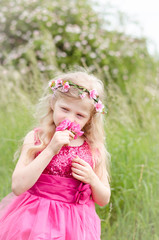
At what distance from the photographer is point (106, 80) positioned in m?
6.20

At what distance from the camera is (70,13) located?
22.1 ft

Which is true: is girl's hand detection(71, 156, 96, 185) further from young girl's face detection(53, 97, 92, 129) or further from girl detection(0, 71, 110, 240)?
young girl's face detection(53, 97, 92, 129)

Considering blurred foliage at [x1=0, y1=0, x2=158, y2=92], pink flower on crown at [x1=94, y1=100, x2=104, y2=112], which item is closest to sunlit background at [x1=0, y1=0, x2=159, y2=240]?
blurred foliage at [x1=0, y1=0, x2=158, y2=92]

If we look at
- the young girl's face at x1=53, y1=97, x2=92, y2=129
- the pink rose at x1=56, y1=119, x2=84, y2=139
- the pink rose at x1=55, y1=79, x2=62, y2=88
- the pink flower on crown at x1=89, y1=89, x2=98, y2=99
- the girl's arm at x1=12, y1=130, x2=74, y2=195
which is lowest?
the girl's arm at x1=12, y1=130, x2=74, y2=195

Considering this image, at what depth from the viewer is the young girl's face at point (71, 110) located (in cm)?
188

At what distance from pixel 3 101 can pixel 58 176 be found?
247cm

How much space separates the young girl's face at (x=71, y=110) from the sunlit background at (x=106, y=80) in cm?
67

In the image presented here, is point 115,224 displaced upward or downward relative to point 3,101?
downward

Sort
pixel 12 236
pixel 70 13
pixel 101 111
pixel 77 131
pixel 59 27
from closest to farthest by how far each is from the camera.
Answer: pixel 12 236, pixel 77 131, pixel 101 111, pixel 59 27, pixel 70 13

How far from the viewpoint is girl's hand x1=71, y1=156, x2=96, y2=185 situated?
1854mm

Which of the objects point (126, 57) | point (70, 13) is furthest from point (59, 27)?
point (126, 57)

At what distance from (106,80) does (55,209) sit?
4633 millimetres

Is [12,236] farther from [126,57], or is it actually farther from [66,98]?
[126,57]

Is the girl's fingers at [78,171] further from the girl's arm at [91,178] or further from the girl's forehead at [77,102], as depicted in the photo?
the girl's forehead at [77,102]
